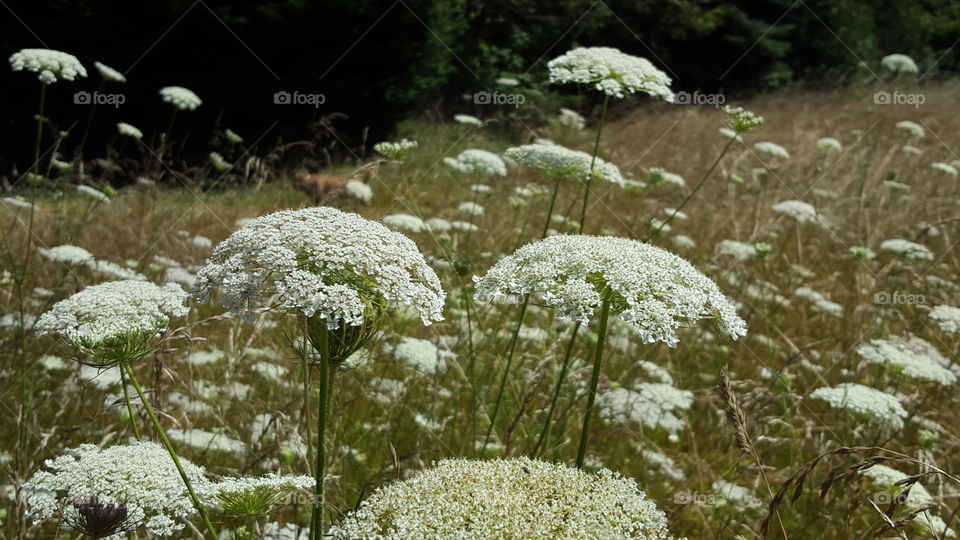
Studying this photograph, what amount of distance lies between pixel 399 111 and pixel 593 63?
11.2m

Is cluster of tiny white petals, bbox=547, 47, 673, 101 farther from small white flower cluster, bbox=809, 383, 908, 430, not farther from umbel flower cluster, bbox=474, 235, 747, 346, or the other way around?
small white flower cluster, bbox=809, 383, 908, 430

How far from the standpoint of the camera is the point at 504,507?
150 cm

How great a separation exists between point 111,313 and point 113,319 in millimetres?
45

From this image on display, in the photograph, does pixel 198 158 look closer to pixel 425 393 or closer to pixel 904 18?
pixel 425 393

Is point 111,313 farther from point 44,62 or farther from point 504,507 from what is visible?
point 44,62

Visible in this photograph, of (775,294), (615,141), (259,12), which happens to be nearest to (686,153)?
(615,141)

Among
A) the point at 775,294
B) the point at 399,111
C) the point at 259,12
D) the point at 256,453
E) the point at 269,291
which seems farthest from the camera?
the point at 399,111

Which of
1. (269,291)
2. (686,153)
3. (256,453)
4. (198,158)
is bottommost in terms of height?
(198,158)

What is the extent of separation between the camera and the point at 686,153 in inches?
473

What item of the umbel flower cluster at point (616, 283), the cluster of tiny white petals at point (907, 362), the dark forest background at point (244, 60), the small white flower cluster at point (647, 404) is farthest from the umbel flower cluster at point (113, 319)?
the dark forest background at point (244, 60)

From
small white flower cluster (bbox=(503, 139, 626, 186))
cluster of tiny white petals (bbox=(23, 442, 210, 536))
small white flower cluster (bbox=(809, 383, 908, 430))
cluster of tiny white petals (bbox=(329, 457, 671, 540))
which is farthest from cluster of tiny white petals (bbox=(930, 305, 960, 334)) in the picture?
cluster of tiny white petals (bbox=(23, 442, 210, 536))

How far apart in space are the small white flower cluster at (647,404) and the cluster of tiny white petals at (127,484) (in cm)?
235

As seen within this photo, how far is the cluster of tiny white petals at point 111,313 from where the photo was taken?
1809mm

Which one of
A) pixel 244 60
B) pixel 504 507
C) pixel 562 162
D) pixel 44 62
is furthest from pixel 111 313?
pixel 244 60
